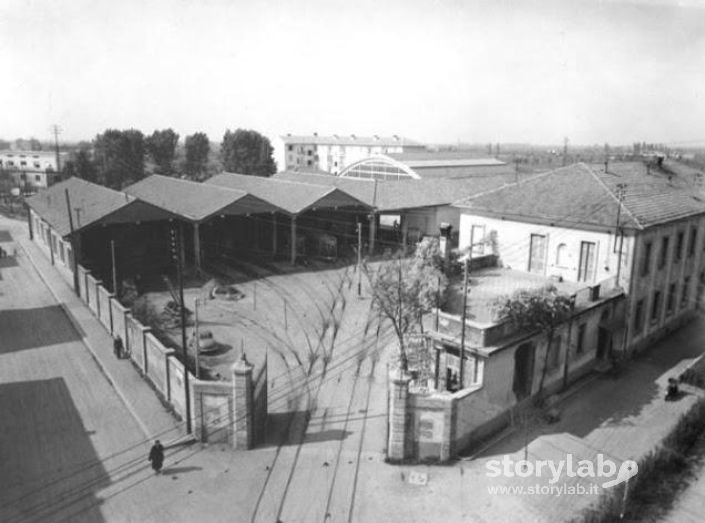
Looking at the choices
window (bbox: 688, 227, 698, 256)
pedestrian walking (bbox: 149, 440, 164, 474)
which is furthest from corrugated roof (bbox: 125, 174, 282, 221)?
window (bbox: 688, 227, 698, 256)

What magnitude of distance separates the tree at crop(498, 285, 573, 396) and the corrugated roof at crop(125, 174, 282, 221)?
24.4 meters

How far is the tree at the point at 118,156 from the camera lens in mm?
79188

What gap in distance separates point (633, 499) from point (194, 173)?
8675cm

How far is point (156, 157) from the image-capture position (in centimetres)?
8719

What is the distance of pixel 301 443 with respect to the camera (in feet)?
60.5

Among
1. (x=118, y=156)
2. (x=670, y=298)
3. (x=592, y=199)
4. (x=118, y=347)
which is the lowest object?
(x=118, y=347)

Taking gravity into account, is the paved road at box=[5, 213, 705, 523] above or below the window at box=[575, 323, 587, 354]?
below

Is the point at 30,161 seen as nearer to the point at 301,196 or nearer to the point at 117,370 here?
the point at 301,196

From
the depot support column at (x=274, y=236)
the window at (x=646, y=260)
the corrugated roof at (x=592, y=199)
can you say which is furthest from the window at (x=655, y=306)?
the depot support column at (x=274, y=236)

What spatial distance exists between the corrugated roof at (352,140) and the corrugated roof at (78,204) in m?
62.9

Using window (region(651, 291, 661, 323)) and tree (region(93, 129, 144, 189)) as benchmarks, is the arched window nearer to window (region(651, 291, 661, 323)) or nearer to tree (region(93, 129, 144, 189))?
window (region(651, 291, 661, 323))

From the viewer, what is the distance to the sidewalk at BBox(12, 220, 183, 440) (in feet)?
64.6

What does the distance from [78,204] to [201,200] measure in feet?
29.3

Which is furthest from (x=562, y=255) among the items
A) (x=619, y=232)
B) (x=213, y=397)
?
(x=213, y=397)
